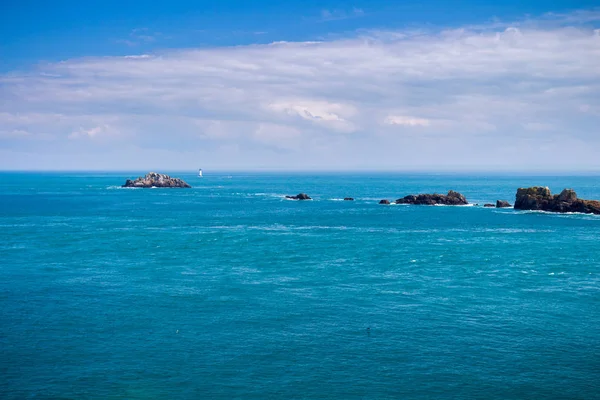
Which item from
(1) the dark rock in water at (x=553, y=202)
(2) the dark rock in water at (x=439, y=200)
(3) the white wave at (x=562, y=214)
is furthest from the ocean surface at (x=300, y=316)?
(2) the dark rock in water at (x=439, y=200)

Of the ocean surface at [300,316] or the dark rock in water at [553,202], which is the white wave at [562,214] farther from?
the ocean surface at [300,316]

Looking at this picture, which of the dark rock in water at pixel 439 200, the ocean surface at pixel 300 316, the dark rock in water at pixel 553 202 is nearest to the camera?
the ocean surface at pixel 300 316

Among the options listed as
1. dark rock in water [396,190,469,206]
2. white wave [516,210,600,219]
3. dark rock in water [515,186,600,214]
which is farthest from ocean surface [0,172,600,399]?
dark rock in water [396,190,469,206]

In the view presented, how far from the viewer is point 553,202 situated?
152 metres

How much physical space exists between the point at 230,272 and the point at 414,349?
115 feet

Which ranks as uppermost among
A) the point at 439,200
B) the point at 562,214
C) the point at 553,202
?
the point at 553,202

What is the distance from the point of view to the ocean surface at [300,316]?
Result: 39.2 m

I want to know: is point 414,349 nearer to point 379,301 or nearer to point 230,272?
point 379,301

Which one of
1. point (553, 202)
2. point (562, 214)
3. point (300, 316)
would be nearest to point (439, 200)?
point (553, 202)

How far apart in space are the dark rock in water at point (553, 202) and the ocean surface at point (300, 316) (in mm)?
49171

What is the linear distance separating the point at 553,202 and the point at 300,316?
12314 cm

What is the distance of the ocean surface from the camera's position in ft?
129

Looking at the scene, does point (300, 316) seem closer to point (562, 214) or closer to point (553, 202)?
point (562, 214)

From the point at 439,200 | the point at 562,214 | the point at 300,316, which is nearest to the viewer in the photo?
the point at 300,316
